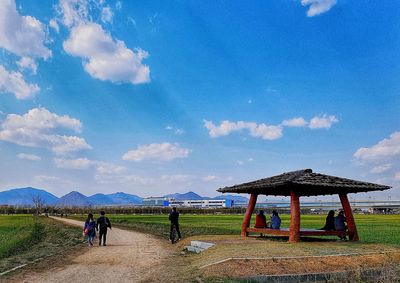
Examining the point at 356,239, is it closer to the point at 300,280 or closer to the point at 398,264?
the point at 398,264

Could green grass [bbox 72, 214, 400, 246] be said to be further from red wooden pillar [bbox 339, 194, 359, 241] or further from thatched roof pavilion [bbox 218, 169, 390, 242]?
thatched roof pavilion [bbox 218, 169, 390, 242]


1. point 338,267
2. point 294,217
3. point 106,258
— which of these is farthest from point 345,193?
point 106,258

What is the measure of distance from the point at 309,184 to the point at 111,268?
8.91m

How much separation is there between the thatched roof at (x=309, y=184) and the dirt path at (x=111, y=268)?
5.37 m

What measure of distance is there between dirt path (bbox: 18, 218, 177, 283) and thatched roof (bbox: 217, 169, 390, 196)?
5.37m

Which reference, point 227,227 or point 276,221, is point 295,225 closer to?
point 276,221

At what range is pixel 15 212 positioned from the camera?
101750mm

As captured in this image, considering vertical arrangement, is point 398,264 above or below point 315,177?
below

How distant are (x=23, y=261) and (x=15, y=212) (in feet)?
307

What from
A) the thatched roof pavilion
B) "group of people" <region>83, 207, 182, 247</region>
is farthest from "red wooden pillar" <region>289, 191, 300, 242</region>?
"group of people" <region>83, 207, 182, 247</region>

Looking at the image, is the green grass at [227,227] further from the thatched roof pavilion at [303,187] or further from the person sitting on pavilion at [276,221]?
the person sitting on pavilion at [276,221]

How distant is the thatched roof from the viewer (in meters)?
18.5

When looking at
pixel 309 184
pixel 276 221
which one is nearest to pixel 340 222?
pixel 276 221

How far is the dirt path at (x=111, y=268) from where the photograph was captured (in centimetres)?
1270
